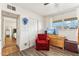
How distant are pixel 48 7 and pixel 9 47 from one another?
1115 mm

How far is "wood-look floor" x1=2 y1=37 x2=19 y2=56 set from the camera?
1745 millimetres

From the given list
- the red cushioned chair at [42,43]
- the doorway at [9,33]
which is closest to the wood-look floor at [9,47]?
the doorway at [9,33]

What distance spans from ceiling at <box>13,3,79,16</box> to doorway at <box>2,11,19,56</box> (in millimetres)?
289

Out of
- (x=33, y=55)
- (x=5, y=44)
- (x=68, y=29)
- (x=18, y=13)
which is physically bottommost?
(x=33, y=55)

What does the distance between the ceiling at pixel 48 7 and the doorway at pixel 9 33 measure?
0.95 ft

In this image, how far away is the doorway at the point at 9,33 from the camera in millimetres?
1713

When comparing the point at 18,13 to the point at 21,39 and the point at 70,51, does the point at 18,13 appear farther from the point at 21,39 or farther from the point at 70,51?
the point at 70,51

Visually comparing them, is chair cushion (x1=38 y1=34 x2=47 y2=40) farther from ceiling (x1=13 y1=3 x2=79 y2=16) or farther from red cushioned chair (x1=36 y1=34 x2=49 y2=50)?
ceiling (x1=13 y1=3 x2=79 y2=16)

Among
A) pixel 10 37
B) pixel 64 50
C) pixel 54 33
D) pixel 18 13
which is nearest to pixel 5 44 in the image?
pixel 10 37

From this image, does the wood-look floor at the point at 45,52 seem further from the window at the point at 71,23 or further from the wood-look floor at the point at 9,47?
the window at the point at 71,23

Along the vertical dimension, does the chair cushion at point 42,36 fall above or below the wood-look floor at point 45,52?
above

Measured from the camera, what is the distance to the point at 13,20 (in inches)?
70.3

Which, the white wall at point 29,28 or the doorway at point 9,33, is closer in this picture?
the doorway at point 9,33

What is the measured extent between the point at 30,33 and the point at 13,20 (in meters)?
0.43
